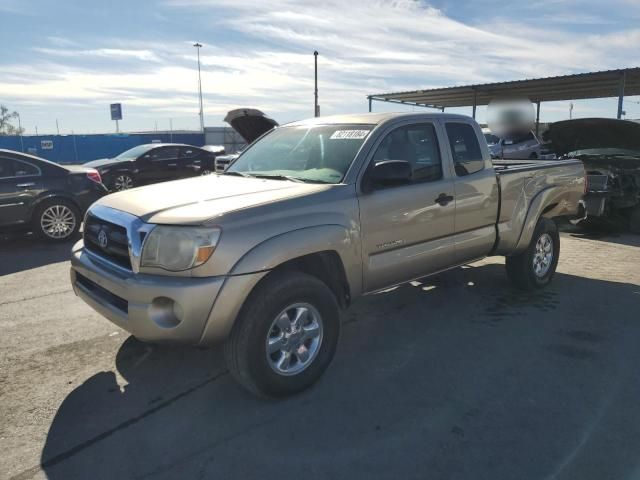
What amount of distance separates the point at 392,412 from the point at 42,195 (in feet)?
22.5

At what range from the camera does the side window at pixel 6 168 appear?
24.9 feet

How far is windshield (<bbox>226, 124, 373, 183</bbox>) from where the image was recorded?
12.6 feet

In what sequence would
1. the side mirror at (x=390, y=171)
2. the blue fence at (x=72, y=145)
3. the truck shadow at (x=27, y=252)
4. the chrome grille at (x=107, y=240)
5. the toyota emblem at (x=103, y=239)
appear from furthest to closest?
the blue fence at (x=72, y=145), the truck shadow at (x=27, y=252), the side mirror at (x=390, y=171), the toyota emblem at (x=103, y=239), the chrome grille at (x=107, y=240)

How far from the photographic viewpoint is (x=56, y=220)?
26.2 feet

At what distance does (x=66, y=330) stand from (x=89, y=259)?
1.29m

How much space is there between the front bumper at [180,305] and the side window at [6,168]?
5.78 meters

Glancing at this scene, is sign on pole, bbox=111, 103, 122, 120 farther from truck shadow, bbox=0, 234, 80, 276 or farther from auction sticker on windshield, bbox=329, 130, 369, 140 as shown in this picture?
auction sticker on windshield, bbox=329, 130, 369, 140

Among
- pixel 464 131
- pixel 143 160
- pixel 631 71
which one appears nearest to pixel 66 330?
pixel 464 131

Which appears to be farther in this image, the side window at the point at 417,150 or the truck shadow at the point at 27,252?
the truck shadow at the point at 27,252

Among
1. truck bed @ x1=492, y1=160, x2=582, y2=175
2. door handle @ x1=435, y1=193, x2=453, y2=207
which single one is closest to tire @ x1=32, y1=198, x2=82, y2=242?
door handle @ x1=435, y1=193, x2=453, y2=207

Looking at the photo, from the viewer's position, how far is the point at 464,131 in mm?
4773

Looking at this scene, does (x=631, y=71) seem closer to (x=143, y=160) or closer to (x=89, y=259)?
(x=143, y=160)

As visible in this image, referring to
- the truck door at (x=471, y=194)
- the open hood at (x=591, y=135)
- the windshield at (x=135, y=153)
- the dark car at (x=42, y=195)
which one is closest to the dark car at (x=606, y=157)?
the open hood at (x=591, y=135)

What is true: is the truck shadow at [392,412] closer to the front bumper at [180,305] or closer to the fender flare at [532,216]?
the front bumper at [180,305]
